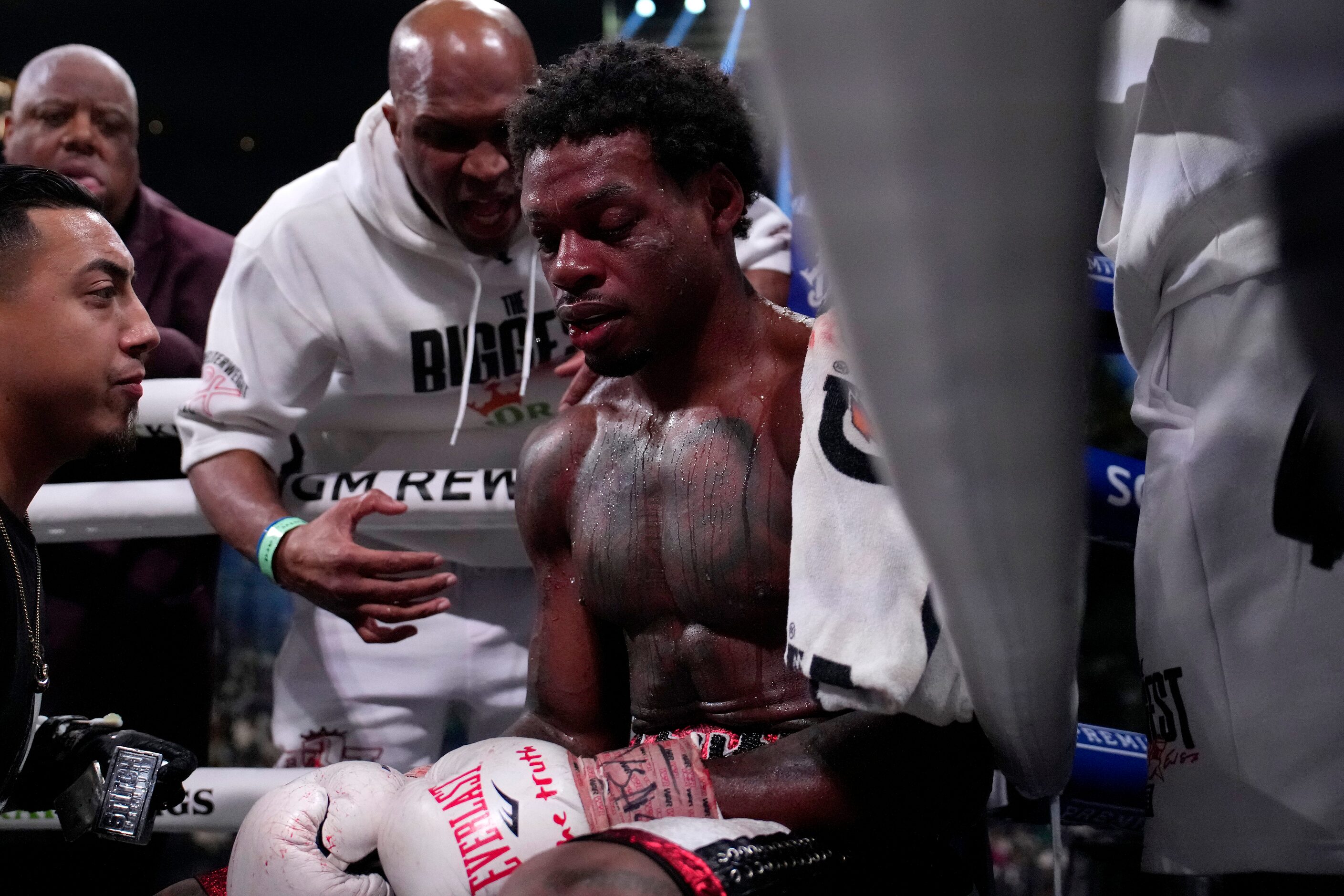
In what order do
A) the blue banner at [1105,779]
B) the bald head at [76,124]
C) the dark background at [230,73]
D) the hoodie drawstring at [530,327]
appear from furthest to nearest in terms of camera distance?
the dark background at [230,73], the bald head at [76,124], the hoodie drawstring at [530,327], the blue banner at [1105,779]

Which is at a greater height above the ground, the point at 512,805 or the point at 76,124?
the point at 76,124

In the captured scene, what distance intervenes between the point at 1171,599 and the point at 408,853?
0.62m

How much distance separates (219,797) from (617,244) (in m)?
1.04

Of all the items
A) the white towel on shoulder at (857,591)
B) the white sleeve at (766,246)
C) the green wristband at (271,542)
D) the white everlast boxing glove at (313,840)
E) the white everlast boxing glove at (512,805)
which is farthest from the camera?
the white sleeve at (766,246)

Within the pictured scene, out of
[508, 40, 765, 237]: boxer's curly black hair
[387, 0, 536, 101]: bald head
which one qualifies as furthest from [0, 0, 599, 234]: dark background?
[508, 40, 765, 237]: boxer's curly black hair

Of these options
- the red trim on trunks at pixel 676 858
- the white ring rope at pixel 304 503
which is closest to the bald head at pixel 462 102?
the white ring rope at pixel 304 503

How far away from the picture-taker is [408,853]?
0.91m

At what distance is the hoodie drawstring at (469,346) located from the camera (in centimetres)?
179

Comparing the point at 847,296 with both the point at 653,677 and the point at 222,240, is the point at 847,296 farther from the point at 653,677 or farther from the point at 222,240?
the point at 222,240

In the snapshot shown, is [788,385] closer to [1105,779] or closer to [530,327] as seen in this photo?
[1105,779]

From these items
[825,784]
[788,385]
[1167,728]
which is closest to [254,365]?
[788,385]

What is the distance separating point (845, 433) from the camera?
2.79 feet

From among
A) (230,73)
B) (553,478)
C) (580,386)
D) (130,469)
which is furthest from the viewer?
(230,73)

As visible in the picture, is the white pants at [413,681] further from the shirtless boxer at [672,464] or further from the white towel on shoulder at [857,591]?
the white towel on shoulder at [857,591]
